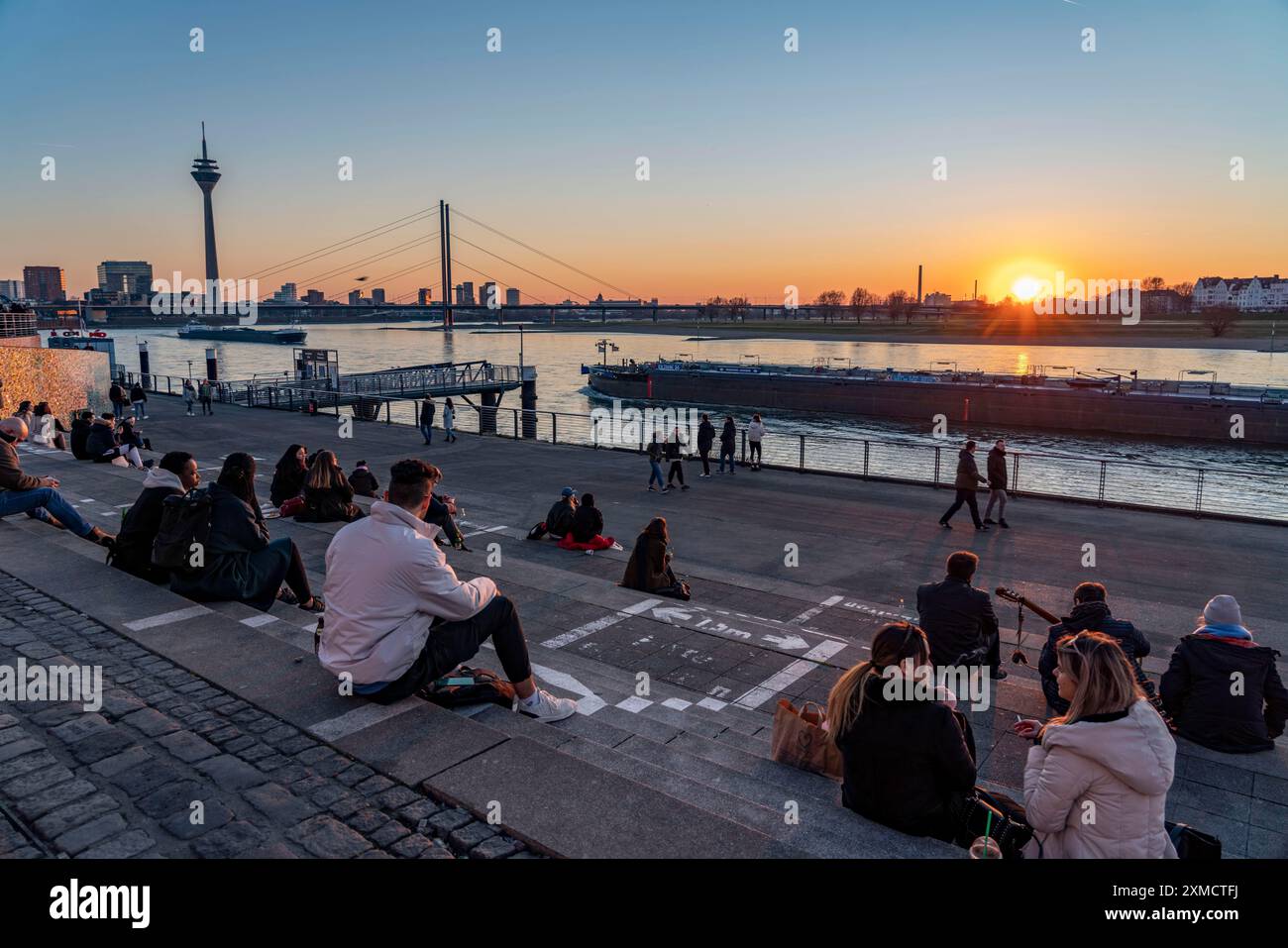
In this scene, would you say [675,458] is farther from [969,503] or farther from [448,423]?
[448,423]

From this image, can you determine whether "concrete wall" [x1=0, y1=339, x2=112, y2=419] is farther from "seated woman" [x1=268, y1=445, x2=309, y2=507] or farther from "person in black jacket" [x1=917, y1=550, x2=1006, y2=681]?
"person in black jacket" [x1=917, y1=550, x2=1006, y2=681]

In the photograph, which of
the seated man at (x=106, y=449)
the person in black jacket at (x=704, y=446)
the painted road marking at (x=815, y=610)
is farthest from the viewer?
the person in black jacket at (x=704, y=446)

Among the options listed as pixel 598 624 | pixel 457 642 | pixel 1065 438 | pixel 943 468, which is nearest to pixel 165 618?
pixel 457 642

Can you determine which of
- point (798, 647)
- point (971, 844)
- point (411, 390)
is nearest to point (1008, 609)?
point (798, 647)

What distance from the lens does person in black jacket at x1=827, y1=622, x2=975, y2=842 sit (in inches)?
157

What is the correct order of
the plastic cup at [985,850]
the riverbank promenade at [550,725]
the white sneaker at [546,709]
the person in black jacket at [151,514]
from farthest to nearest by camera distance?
the person in black jacket at [151,514], the white sneaker at [546,709], the riverbank promenade at [550,725], the plastic cup at [985,850]

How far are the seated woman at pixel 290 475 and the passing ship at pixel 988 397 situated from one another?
56974mm

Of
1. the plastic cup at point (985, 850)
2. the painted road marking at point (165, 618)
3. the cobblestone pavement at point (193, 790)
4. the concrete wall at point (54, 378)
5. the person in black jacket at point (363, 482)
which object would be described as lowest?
the plastic cup at point (985, 850)

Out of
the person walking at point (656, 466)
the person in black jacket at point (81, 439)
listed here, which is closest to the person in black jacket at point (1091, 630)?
the person walking at point (656, 466)

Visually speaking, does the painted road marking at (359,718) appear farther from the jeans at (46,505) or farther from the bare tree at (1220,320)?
the bare tree at (1220,320)

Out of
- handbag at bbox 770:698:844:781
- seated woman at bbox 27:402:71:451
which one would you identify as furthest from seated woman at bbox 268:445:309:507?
handbag at bbox 770:698:844:781

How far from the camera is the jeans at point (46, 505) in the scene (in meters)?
9.51
